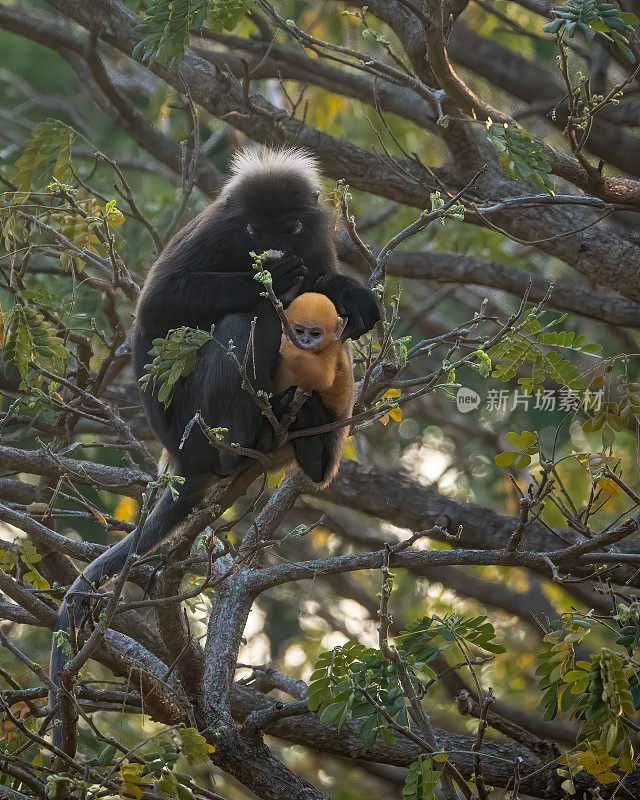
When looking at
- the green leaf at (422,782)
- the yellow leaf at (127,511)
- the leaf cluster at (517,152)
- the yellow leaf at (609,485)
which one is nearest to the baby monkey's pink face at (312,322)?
the leaf cluster at (517,152)

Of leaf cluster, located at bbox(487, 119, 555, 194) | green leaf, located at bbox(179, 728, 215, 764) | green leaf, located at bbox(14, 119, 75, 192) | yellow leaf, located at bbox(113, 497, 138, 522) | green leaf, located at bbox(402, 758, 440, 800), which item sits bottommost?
green leaf, located at bbox(402, 758, 440, 800)

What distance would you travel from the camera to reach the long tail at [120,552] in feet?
10.8

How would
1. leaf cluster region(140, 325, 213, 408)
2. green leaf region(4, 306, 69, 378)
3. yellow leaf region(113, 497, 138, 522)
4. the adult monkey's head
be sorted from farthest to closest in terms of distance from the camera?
yellow leaf region(113, 497, 138, 522) → the adult monkey's head → green leaf region(4, 306, 69, 378) → leaf cluster region(140, 325, 213, 408)

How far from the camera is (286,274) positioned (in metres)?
3.55

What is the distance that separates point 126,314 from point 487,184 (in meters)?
3.17

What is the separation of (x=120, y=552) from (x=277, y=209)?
4.96 feet

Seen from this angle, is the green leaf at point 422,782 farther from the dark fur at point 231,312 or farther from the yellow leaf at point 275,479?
the yellow leaf at point 275,479

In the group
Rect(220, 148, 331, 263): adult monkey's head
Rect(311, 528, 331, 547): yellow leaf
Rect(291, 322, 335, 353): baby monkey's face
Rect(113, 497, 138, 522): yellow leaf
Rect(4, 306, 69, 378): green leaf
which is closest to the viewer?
Rect(4, 306, 69, 378): green leaf

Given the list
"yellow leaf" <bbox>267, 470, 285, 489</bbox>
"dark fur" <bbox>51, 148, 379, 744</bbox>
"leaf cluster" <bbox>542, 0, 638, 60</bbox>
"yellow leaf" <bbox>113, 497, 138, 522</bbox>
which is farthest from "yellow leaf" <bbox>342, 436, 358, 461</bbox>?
"leaf cluster" <bbox>542, 0, 638, 60</bbox>

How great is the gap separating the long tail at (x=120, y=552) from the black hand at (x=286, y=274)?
31.5 inches

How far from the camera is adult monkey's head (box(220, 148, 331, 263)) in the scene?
12.8 feet

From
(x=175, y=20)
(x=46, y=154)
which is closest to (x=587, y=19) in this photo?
(x=175, y=20)

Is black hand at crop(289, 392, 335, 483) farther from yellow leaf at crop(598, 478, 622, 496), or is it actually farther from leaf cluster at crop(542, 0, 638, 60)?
leaf cluster at crop(542, 0, 638, 60)


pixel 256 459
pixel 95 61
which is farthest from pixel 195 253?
pixel 95 61
